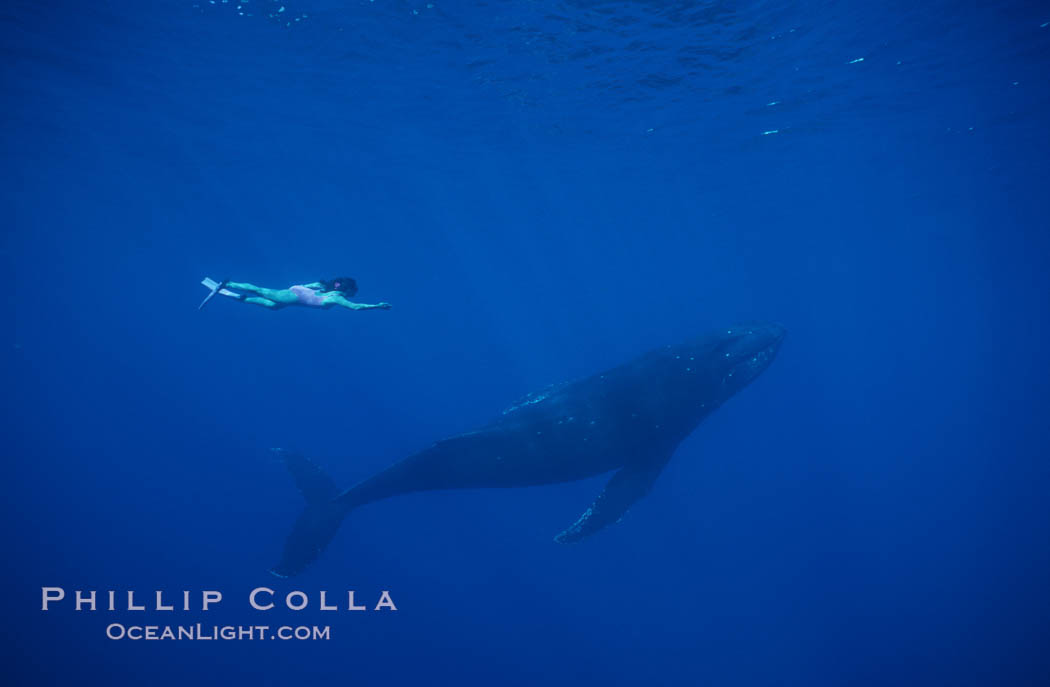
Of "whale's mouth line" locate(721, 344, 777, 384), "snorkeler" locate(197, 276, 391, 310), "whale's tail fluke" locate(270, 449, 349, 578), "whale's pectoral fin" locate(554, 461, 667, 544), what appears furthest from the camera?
"whale's tail fluke" locate(270, 449, 349, 578)

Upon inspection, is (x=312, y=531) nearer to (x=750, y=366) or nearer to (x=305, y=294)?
(x=305, y=294)

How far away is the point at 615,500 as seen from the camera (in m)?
10.0

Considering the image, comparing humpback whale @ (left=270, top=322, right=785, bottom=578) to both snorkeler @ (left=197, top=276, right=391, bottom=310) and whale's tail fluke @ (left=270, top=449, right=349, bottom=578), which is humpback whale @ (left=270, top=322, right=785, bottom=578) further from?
snorkeler @ (left=197, top=276, right=391, bottom=310)

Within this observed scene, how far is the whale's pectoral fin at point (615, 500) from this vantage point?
32.1ft

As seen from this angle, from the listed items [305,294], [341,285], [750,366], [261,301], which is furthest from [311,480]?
[750,366]

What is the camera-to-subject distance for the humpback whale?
9922 millimetres

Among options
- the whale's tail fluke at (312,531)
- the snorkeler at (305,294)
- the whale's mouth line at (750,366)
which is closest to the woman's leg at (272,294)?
the snorkeler at (305,294)

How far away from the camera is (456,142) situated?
95.5ft

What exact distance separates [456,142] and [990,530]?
104 ft

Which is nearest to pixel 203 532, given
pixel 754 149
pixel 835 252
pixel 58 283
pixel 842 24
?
pixel 842 24

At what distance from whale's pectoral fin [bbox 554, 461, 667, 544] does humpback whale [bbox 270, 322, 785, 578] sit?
0.02m

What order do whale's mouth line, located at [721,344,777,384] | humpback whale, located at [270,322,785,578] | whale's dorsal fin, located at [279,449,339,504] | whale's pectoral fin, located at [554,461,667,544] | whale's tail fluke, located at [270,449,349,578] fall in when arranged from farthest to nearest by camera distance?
whale's dorsal fin, located at [279,449,339,504]
whale's tail fluke, located at [270,449,349,578]
whale's mouth line, located at [721,344,777,384]
humpback whale, located at [270,322,785,578]
whale's pectoral fin, located at [554,461,667,544]

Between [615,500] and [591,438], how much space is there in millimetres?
Result: 1270

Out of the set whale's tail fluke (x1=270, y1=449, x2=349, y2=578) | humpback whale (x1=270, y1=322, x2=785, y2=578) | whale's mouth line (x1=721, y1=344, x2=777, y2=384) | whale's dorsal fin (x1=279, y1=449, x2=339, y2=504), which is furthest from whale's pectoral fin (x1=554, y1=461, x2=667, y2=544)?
whale's dorsal fin (x1=279, y1=449, x2=339, y2=504)
